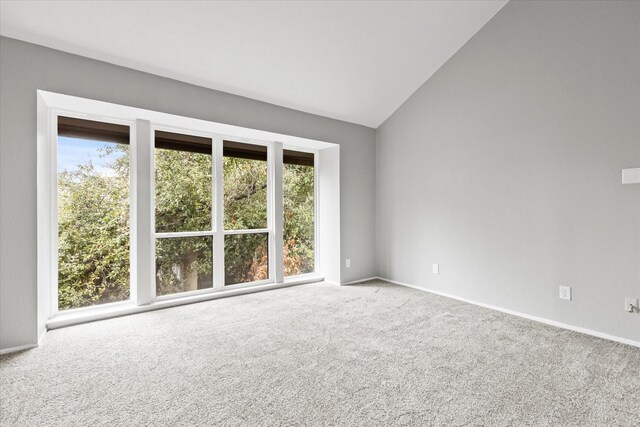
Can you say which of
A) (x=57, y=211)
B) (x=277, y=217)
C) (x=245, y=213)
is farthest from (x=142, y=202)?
(x=277, y=217)

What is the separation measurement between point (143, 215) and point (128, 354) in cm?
146

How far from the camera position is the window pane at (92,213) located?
3.02 metres

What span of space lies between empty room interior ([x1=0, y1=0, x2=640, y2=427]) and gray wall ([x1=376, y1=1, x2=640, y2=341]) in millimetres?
19

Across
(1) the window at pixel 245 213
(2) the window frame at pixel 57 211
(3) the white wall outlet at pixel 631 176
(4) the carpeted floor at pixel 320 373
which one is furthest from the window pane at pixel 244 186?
(3) the white wall outlet at pixel 631 176

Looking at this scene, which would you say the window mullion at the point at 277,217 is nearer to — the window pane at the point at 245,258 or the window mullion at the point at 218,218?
the window pane at the point at 245,258

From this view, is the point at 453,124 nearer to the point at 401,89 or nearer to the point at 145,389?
the point at 401,89

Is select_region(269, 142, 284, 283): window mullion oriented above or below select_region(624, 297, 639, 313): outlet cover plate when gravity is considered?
above

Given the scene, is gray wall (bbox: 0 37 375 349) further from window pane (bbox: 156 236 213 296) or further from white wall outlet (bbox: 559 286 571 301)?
white wall outlet (bbox: 559 286 571 301)

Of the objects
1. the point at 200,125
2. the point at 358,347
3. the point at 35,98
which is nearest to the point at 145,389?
the point at 358,347

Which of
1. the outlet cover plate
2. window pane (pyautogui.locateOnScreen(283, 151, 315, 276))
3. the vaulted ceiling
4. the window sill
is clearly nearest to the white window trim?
the window sill

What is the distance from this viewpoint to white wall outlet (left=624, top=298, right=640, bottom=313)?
7.97 feet

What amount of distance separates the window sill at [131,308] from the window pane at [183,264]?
0.42 feet

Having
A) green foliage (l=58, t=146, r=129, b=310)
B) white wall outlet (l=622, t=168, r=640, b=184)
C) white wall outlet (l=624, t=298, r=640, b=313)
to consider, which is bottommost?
white wall outlet (l=624, t=298, r=640, b=313)

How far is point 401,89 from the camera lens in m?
4.05
